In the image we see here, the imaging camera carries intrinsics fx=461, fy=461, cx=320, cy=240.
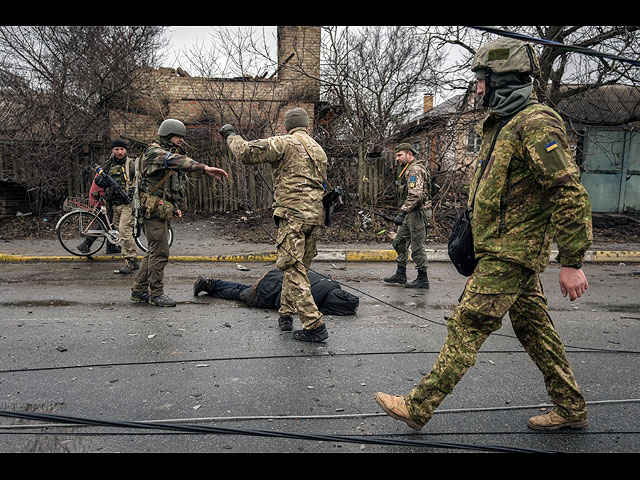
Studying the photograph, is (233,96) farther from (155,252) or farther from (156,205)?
(155,252)

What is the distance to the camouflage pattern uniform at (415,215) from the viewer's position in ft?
22.2

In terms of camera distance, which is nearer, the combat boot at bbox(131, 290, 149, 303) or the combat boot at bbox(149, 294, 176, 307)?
the combat boot at bbox(149, 294, 176, 307)

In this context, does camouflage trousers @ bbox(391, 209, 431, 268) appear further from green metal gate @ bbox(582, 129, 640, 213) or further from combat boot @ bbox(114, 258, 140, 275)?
green metal gate @ bbox(582, 129, 640, 213)

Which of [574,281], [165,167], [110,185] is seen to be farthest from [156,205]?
[574,281]

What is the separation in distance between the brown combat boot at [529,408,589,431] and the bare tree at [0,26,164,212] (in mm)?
12596

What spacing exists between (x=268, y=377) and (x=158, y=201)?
9.40ft

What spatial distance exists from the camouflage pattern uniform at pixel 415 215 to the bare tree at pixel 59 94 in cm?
955

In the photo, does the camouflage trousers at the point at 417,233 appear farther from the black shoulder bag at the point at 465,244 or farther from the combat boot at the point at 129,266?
the combat boot at the point at 129,266

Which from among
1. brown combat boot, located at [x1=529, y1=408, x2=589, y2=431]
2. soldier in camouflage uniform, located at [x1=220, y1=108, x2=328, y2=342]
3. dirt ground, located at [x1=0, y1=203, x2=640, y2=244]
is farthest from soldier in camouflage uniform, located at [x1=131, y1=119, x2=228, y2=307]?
dirt ground, located at [x1=0, y1=203, x2=640, y2=244]

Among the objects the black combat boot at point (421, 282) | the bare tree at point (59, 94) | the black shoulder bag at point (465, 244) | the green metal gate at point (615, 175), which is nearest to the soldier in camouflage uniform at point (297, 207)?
the black shoulder bag at point (465, 244)

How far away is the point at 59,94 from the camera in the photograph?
→ 39.9 feet

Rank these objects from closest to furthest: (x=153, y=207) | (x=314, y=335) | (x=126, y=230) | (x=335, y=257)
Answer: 1. (x=314, y=335)
2. (x=153, y=207)
3. (x=126, y=230)
4. (x=335, y=257)

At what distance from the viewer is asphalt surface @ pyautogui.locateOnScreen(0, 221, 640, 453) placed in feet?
8.64
